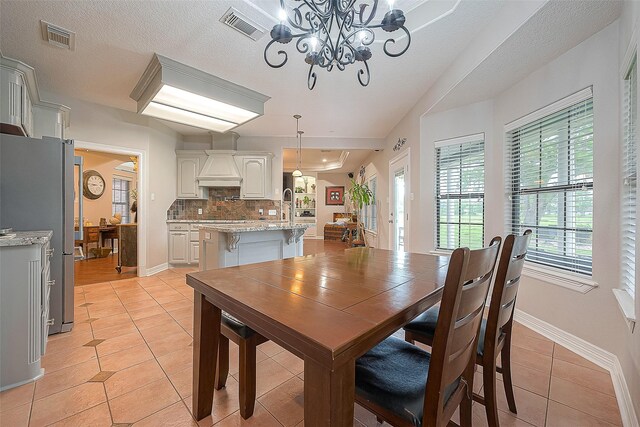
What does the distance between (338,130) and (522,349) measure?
432cm

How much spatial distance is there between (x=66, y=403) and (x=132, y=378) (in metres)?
0.32

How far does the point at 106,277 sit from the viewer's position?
14.3ft

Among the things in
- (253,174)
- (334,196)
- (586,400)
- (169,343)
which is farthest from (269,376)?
(334,196)

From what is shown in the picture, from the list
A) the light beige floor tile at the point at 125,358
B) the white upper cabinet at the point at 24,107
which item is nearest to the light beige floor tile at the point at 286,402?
the light beige floor tile at the point at 125,358

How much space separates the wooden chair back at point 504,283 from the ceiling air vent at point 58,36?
12.1 feet

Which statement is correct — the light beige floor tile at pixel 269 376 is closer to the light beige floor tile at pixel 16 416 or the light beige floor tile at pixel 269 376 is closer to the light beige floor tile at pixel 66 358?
the light beige floor tile at pixel 16 416

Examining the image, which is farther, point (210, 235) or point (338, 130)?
point (338, 130)

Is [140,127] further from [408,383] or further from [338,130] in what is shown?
[408,383]

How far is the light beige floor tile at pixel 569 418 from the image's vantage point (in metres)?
1.38

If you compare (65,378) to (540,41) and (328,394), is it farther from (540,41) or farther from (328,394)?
(540,41)

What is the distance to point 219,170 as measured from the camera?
17.1ft

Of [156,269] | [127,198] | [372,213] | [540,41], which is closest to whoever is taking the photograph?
[540,41]

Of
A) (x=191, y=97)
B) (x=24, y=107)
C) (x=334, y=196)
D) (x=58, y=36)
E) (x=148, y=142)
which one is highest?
(x=58, y=36)

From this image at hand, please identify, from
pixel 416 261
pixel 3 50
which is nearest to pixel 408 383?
pixel 416 261
